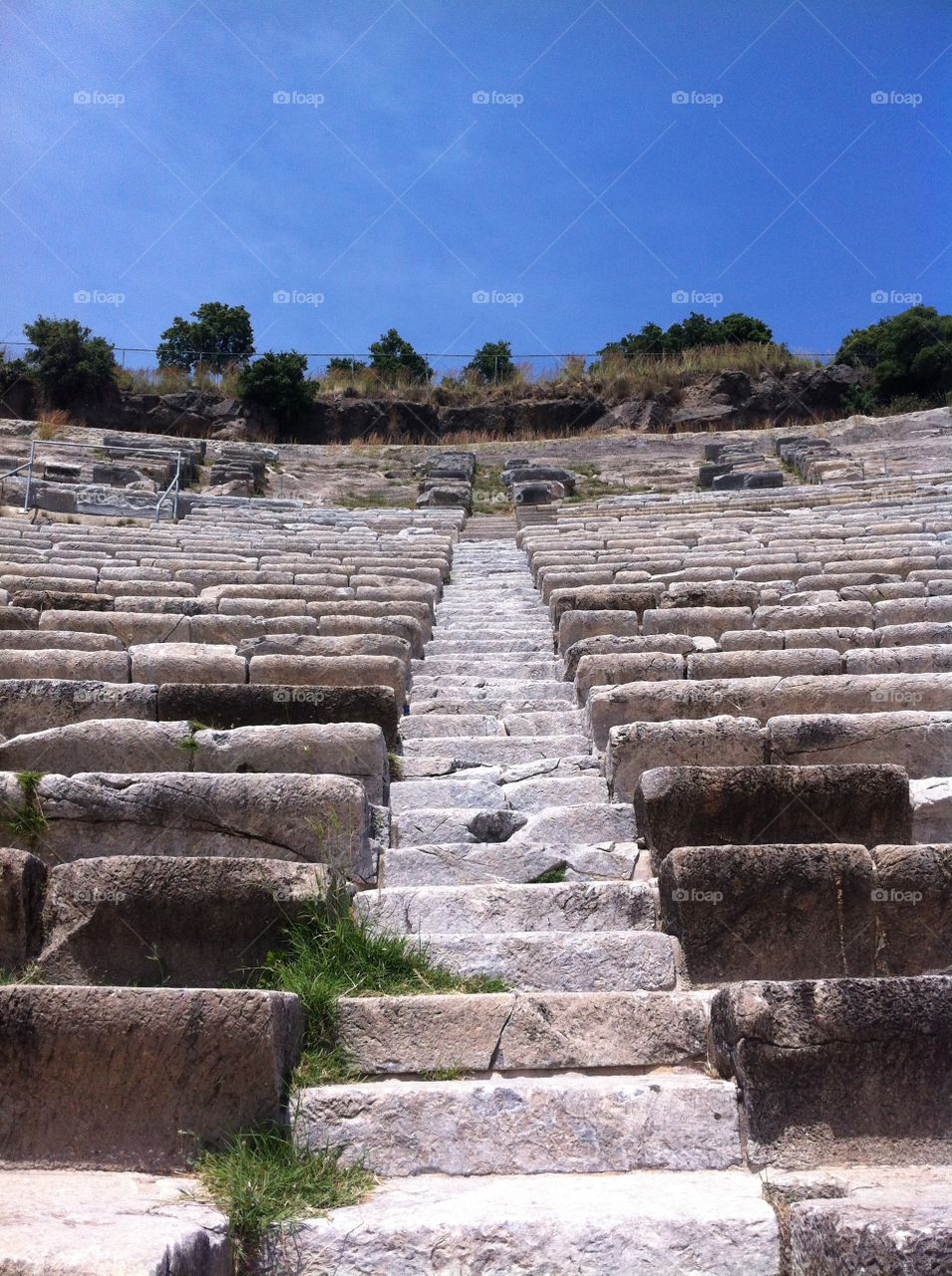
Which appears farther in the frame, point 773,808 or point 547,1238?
point 773,808

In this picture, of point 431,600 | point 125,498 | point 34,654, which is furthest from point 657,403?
point 34,654

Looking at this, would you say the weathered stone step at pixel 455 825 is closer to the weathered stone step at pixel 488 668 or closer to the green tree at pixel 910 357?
the weathered stone step at pixel 488 668

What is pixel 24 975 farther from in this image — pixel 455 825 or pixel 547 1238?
pixel 547 1238

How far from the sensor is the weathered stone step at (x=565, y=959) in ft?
10.7

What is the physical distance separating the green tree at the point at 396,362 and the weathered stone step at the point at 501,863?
22.7m

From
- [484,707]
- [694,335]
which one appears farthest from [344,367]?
[484,707]

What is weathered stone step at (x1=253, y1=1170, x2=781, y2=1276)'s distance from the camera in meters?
2.34

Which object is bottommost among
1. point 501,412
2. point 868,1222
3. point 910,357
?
point 868,1222

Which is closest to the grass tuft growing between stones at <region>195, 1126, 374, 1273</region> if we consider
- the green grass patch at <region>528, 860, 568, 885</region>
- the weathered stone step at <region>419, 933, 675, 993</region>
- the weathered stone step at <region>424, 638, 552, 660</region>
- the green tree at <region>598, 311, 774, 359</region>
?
the weathered stone step at <region>419, 933, 675, 993</region>

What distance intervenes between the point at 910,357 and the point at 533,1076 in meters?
25.4

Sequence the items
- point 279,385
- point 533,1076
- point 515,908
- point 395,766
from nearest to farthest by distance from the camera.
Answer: point 533,1076 < point 515,908 < point 395,766 < point 279,385

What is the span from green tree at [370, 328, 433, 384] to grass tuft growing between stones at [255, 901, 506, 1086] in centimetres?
2329

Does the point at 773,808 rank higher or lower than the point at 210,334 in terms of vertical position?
lower

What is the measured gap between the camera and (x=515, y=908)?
3.60m
